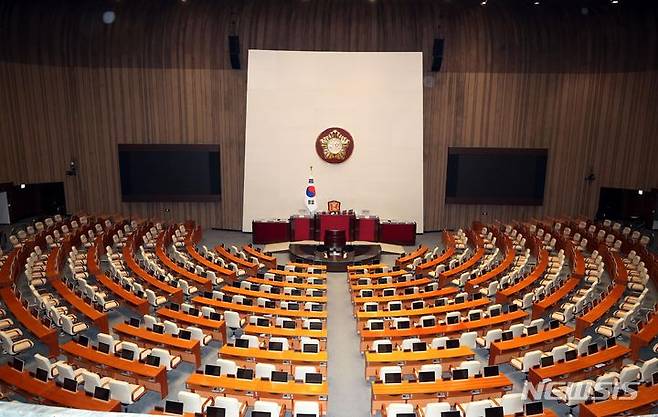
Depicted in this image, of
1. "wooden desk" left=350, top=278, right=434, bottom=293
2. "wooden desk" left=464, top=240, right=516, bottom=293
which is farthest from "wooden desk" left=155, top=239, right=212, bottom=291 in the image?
"wooden desk" left=464, top=240, right=516, bottom=293

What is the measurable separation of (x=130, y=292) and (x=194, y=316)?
2.67 m

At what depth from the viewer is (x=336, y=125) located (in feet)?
69.6

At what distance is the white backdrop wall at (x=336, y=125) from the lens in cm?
2081

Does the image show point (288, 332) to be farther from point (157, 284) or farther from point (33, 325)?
point (33, 325)

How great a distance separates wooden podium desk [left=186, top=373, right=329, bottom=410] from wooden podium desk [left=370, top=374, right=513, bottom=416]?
0.92 metres

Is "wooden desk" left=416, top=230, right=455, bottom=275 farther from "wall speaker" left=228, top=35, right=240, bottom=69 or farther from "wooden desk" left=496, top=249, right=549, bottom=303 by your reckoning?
"wall speaker" left=228, top=35, right=240, bottom=69

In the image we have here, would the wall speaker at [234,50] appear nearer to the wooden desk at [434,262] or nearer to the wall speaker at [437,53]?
the wall speaker at [437,53]

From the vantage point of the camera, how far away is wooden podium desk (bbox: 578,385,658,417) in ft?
24.2

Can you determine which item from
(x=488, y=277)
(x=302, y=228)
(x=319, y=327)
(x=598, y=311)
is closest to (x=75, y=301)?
(x=319, y=327)

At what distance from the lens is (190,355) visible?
32.5ft

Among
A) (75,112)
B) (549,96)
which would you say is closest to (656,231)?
(549,96)

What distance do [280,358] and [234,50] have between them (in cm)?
1479

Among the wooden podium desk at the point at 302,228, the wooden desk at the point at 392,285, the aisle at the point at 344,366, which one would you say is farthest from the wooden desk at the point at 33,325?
the wooden podium desk at the point at 302,228

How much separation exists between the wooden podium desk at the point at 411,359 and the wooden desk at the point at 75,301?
610cm
